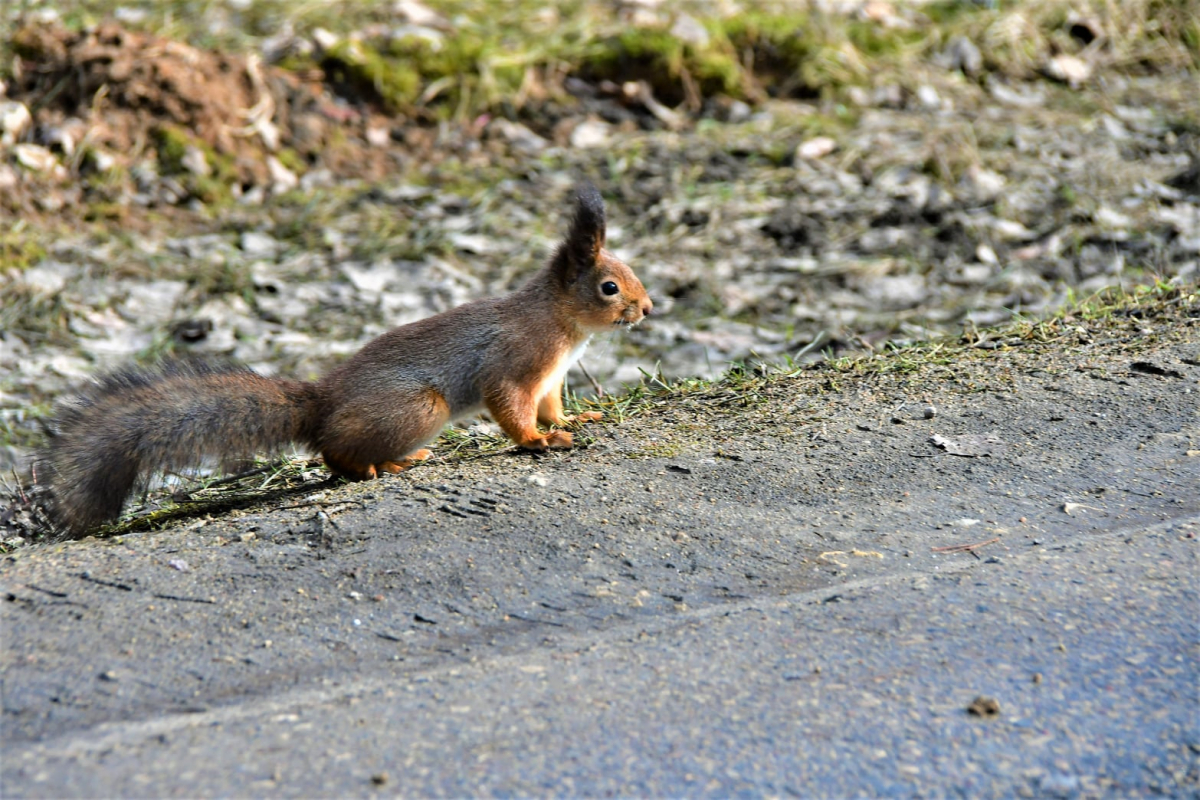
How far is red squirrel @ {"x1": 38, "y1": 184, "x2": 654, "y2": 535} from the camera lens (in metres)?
3.16

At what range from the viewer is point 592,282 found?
3.88m

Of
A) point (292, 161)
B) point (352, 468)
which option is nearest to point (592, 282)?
point (352, 468)

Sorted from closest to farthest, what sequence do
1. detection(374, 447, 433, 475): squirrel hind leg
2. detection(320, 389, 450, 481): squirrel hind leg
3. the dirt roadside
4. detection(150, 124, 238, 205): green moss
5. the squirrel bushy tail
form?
the dirt roadside < the squirrel bushy tail < detection(320, 389, 450, 481): squirrel hind leg < detection(374, 447, 433, 475): squirrel hind leg < detection(150, 124, 238, 205): green moss

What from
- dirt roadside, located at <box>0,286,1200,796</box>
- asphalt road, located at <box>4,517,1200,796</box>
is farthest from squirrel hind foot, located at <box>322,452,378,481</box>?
asphalt road, located at <box>4,517,1200,796</box>

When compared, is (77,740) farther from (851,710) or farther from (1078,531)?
(1078,531)

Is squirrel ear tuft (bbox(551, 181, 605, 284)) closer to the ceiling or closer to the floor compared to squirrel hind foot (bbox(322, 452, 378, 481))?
closer to the ceiling

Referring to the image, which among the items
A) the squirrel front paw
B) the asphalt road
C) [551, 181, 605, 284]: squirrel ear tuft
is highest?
[551, 181, 605, 284]: squirrel ear tuft

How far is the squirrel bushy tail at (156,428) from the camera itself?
312 centimetres

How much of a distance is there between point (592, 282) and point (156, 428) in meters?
1.43

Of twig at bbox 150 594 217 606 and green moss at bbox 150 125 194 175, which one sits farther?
green moss at bbox 150 125 194 175

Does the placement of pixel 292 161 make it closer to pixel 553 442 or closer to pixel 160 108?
pixel 160 108

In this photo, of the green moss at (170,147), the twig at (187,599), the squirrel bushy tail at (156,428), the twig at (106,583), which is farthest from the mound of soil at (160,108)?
the twig at (187,599)

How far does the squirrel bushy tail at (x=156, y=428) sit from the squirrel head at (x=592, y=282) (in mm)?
899

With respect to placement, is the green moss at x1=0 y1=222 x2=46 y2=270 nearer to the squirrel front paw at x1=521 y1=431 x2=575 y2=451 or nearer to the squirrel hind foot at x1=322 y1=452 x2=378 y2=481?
the squirrel hind foot at x1=322 y1=452 x2=378 y2=481
